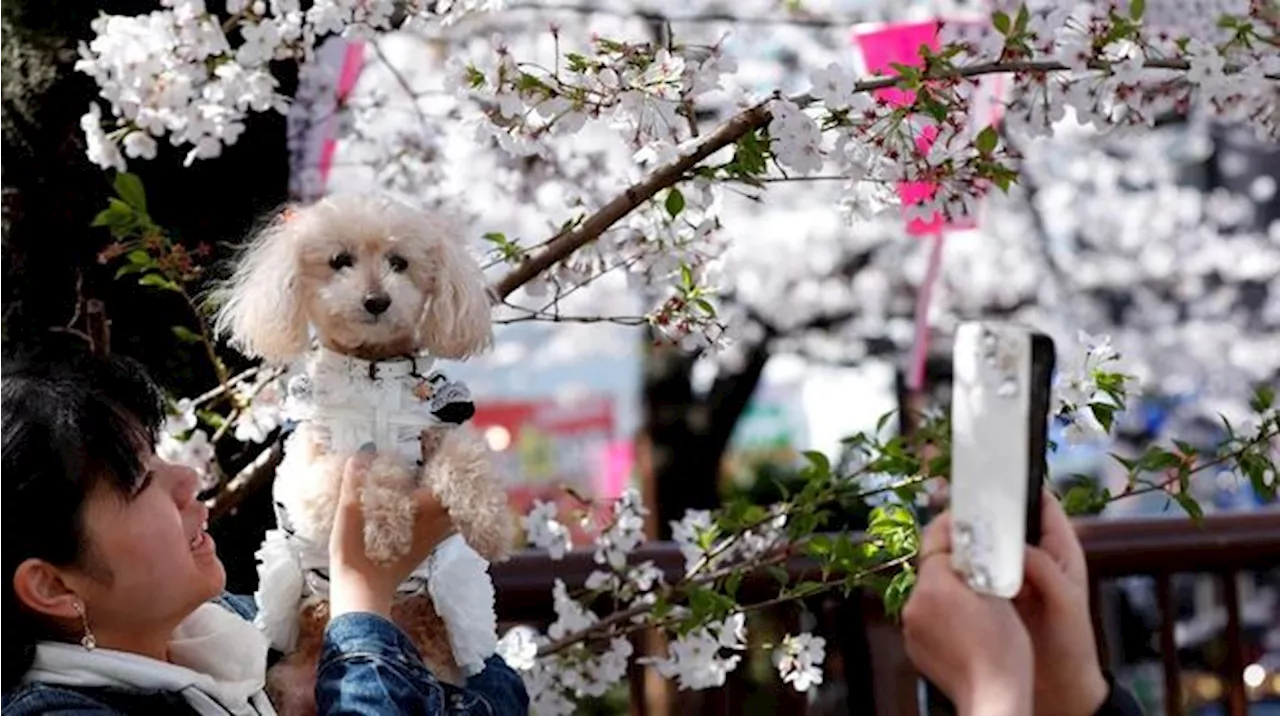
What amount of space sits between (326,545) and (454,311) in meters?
0.30

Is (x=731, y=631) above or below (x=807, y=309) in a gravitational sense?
above

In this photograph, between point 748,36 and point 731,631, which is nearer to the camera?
point 731,631

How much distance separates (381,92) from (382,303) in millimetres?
1561

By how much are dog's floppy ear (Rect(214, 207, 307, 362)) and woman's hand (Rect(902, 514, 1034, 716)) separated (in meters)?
1.06

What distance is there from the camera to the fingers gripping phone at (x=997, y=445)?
121 cm

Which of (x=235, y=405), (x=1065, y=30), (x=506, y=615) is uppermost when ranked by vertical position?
(x=1065, y=30)

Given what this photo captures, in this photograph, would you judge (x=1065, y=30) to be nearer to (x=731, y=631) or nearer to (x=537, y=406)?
(x=731, y=631)

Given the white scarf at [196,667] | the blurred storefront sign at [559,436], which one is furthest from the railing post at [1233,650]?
the blurred storefront sign at [559,436]

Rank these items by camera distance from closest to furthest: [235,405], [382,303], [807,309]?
[382,303] < [235,405] < [807,309]

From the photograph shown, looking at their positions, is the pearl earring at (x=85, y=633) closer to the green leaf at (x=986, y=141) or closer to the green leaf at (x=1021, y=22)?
the green leaf at (x=986, y=141)

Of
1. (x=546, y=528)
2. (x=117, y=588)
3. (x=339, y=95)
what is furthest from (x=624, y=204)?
(x=339, y=95)

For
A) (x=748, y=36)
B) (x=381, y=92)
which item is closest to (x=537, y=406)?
(x=748, y=36)

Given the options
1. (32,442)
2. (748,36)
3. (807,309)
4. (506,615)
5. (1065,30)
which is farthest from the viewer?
(807,309)

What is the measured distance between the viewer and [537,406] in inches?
496
